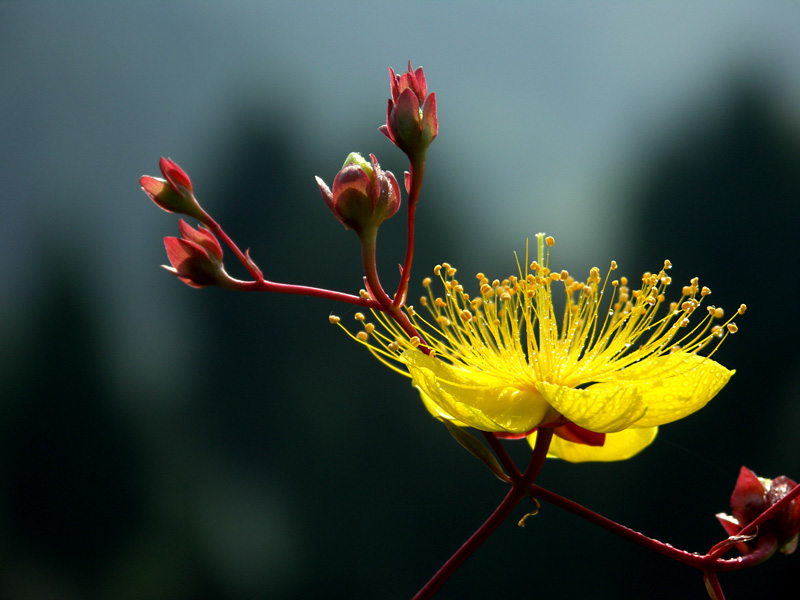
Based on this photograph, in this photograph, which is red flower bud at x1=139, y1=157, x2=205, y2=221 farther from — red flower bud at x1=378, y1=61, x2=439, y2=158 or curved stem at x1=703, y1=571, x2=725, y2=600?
curved stem at x1=703, y1=571, x2=725, y2=600

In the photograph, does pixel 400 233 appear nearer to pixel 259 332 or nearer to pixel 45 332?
pixel 259 332

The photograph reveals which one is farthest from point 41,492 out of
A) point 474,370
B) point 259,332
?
point 474,370

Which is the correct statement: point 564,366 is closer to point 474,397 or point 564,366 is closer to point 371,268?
point 474,397

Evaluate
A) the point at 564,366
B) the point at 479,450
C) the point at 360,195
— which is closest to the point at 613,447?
the point at 564,366

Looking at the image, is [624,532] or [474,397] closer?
[624,532]

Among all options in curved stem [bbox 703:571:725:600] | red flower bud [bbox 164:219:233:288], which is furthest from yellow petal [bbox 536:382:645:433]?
red flower bud [bbox 164:219:233:288]

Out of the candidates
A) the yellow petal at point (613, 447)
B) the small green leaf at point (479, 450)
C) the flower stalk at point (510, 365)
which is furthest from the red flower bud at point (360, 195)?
the yellow petal at point (613, 447)
